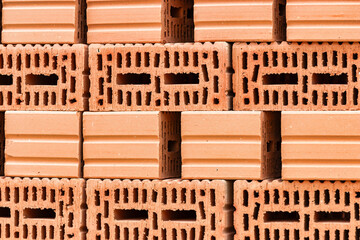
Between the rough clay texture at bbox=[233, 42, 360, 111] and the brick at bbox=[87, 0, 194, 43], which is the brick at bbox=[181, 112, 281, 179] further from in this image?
the brick at bbox=[87, 0, 194, 43]

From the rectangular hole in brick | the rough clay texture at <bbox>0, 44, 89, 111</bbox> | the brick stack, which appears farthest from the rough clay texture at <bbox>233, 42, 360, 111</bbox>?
the rectangular hole in brick

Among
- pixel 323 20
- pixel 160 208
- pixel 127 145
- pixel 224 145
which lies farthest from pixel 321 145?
pixel 127 145

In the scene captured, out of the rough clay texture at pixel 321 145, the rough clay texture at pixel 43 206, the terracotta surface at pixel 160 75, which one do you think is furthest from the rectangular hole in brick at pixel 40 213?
the rough clay texture at pixel 321 145

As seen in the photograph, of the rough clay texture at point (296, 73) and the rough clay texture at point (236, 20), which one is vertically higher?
the rough clay texture at point (236, 20)

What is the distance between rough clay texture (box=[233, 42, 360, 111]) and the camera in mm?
4328

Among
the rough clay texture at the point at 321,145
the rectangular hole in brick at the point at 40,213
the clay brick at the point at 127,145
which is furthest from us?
the rectangular hole in brick at the point at 40,213

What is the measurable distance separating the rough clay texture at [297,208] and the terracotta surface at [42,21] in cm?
136

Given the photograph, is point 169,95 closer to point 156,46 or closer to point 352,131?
point 156,46

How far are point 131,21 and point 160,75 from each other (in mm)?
376

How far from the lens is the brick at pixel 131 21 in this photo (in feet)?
14.9

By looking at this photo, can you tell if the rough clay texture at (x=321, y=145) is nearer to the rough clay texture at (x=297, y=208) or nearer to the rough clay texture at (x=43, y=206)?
the rough clay texture at (x=297, y=208)

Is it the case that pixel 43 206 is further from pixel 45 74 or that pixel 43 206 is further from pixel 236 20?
pixel 236 20

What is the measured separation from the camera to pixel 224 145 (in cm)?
443

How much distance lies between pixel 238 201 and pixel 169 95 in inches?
28.5
